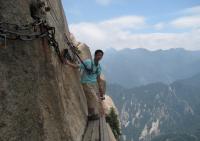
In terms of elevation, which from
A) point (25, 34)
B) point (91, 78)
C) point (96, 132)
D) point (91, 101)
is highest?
point (25, 34)

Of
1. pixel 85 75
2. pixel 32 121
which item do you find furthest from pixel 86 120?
pixel 32 121

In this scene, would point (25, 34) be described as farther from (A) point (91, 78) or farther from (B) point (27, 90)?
(A) point (91, 78)

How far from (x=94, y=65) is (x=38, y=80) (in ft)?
23.8

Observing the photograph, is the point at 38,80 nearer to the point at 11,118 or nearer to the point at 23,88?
the point at 23,88

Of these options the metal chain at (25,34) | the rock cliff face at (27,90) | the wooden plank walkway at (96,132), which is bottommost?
the wooden plank walkway at (96,132)

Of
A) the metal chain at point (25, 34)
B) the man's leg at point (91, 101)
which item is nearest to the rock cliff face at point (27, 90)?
the metal chain at point (25, 34)

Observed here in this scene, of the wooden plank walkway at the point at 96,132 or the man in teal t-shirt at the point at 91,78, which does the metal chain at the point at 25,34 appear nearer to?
the man in teal t-shirt at the point at 91,78

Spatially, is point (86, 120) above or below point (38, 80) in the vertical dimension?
below

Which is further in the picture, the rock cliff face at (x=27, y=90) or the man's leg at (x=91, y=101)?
the man's leg at (x=91, y=101)

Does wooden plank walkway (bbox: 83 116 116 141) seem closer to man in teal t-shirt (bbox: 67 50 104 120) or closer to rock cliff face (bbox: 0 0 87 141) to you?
man in teal t-shirt (bbox: 67 50 104 120)

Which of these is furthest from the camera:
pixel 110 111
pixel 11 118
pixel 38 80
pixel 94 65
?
pixel 110 111

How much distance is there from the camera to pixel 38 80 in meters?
9.33

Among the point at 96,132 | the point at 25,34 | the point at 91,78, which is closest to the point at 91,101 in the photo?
the point at 91,78

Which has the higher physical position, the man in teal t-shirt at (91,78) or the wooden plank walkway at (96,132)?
the man in teal t-shirt at (91,78)
